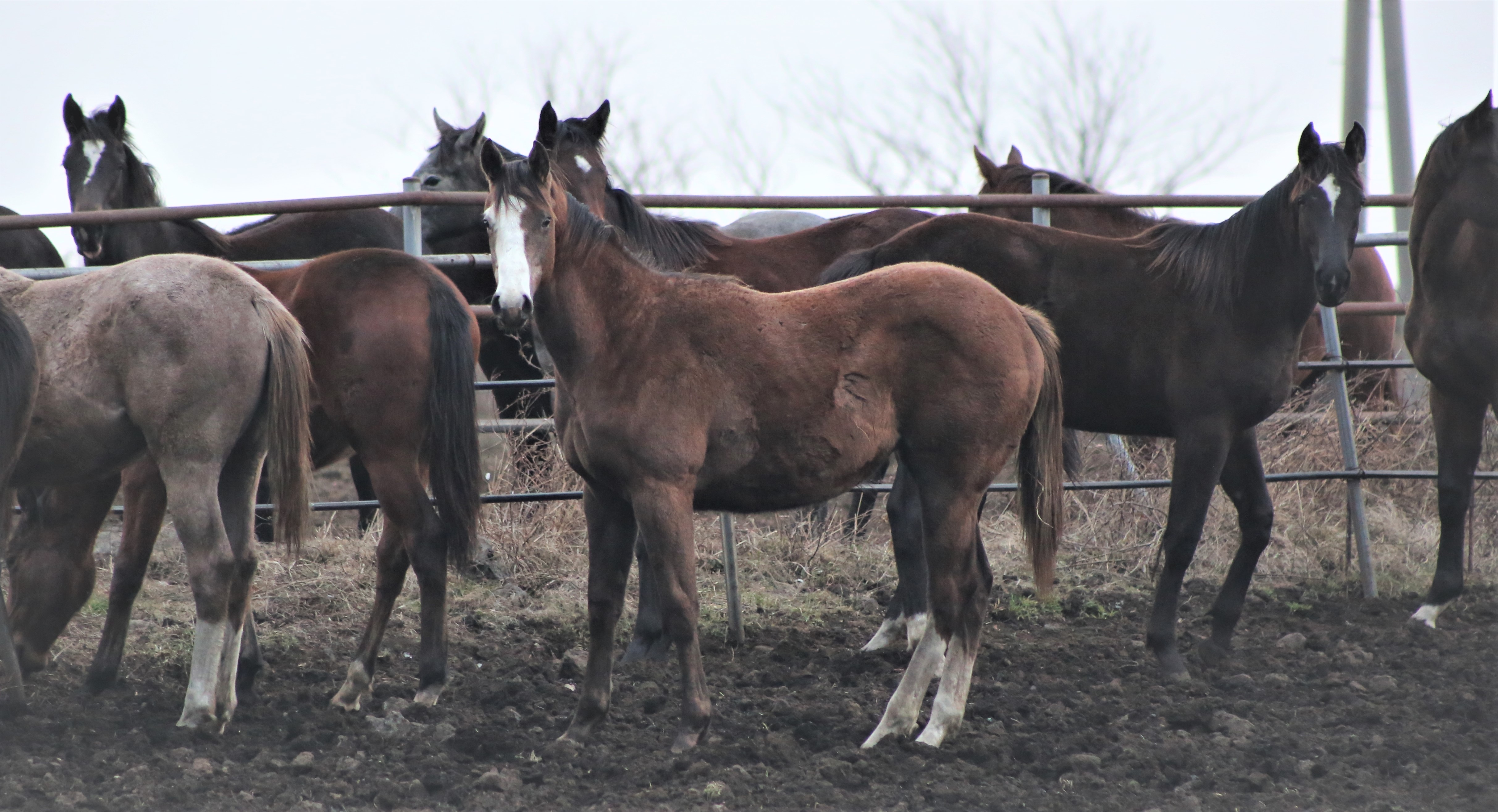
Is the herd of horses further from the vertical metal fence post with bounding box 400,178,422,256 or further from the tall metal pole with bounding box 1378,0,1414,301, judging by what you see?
the tall metal pole with bounding box 1378,0,1414,301

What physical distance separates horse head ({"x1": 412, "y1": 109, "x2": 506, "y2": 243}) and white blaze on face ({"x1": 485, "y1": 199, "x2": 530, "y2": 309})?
401 cm

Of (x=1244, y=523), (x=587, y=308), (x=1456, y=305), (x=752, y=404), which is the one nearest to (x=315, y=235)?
(x=587, y=308)

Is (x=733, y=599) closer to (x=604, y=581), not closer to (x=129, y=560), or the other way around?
(x=604, y=581)

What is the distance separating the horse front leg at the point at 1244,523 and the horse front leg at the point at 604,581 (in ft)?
8.07

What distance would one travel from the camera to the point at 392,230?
24.4 ft

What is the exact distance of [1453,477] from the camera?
5.57 meters

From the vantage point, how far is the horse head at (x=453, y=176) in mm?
7566

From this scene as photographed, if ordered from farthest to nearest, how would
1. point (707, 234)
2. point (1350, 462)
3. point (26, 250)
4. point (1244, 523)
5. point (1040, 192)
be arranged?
1. point (26, 250)
2. point (1040, 192)
3. point (1350, 462)
4. point (707, 234)
5. point (1244, 523)

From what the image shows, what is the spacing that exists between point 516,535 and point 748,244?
6.41ft

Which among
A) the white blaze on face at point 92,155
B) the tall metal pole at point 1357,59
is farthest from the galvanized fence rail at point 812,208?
the tall metal pole at point 1357,59

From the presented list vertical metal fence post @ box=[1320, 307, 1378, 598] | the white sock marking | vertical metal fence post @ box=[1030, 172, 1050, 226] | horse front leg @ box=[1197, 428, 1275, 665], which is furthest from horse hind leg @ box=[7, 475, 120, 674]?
vertical metal fence post @ box=[1320, 307, 1378, 598]

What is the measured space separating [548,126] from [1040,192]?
3.31m

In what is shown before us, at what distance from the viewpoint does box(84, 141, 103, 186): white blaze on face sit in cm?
660

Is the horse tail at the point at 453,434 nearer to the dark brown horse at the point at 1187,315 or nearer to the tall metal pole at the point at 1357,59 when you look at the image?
the dark brown horse at the point at 1187,315
